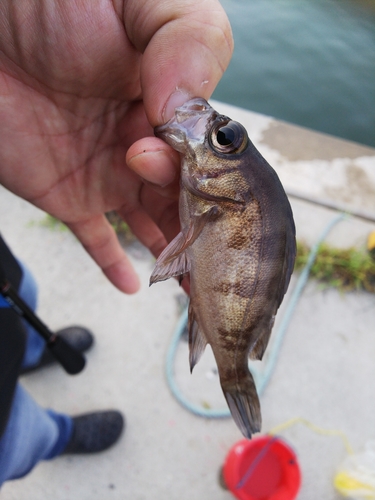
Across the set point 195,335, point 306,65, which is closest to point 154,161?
point 195,335

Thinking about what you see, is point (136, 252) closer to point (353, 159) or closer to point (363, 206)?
point (363, 206)

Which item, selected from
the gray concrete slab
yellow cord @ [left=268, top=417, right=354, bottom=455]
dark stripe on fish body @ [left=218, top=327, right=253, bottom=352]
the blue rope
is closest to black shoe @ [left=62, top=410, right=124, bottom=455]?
the gray concrete slab

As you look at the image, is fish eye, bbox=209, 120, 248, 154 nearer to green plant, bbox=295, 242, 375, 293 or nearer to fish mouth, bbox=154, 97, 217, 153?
fish mouth, bbox=154, 97, 217, 153

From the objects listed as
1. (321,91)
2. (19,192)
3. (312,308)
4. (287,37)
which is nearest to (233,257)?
(19,192)

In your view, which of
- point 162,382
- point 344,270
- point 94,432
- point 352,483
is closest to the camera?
point 352,483

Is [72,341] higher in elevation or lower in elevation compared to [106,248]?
lower

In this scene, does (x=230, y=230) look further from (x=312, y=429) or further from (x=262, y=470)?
(x=312, y=429)
